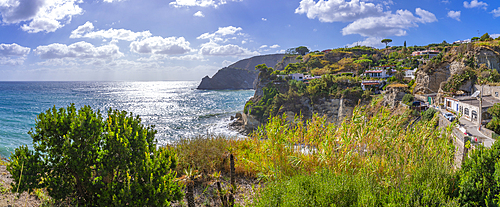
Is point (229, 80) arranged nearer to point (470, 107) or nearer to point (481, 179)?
point (470, 107)

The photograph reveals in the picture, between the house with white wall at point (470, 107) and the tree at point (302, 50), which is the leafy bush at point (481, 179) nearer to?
the house with white wall at point (470, 107)

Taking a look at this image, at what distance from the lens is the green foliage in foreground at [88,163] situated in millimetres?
2812

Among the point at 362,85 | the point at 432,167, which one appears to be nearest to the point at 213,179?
the point at 432,167

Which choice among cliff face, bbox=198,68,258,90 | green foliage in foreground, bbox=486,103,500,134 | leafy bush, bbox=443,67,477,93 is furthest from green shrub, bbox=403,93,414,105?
cliff face, bbox=198,68,258,90

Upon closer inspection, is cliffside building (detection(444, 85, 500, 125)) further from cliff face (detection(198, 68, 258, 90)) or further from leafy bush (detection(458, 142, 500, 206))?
cliff face (detection(198, 68, 258, 90))

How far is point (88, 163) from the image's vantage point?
296cm

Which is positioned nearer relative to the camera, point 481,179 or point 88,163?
point 481,179

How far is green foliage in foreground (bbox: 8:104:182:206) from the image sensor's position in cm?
281

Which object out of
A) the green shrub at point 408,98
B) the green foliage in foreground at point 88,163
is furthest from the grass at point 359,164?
the green shrub at point 408,98

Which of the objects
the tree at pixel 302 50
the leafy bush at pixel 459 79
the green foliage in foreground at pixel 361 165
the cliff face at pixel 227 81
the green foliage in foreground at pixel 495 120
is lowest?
the green foliage in foreground at pixel 495 120

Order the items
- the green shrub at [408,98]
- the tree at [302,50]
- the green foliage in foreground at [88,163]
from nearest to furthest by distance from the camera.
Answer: the green foliage in foreground at [88,163] < the green shrub at [408,98] < the tree at [302,50]

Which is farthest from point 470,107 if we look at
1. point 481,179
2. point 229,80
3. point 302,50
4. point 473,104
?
point 229,80

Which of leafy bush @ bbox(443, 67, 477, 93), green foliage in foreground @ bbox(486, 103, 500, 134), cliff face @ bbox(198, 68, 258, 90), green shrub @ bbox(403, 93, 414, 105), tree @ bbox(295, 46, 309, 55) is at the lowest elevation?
green foliage in foreground @ bbox(486, 103, 500, 134)

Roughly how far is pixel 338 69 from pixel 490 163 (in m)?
55.8
